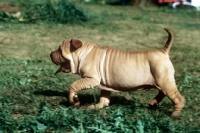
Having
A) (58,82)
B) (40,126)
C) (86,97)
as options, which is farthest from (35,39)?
(40,126)

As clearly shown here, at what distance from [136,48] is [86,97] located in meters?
3.37

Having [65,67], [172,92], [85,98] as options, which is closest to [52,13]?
[85,98]

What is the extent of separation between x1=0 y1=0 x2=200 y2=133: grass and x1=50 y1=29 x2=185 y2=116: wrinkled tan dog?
0.23 metres

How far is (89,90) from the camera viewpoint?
5.82 metres

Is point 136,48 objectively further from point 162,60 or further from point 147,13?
point 147,13

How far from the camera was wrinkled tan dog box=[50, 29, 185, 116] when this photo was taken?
469 cm

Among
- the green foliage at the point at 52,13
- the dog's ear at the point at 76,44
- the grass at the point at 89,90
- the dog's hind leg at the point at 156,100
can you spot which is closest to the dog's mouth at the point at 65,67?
the dog's ear at the point at 76,44

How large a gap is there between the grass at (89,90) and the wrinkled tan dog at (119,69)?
0.23 metres

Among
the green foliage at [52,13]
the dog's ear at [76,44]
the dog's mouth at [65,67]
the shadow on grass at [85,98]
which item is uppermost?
the dog's ear at [76,44]

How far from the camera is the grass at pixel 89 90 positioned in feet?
13.2

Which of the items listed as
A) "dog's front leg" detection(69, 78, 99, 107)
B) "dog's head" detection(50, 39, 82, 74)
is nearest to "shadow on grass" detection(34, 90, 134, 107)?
"dog's front leg" detection(69, 78, 99, 107)

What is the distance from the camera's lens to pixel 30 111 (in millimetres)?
4695

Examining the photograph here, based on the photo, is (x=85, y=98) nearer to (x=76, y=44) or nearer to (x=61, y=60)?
(x=61, y=60)

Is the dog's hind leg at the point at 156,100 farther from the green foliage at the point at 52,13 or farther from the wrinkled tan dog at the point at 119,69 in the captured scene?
the green foliage at the point at 52,13
